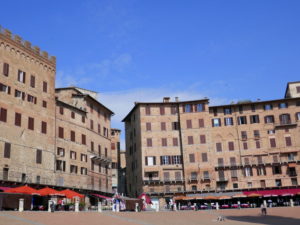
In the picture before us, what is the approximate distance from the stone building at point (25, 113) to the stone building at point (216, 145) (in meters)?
21.7

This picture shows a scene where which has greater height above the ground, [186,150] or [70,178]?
[186,150]

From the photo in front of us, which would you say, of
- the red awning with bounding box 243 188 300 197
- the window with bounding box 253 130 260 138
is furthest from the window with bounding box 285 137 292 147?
the red awning with bounding box 243 188 300 197

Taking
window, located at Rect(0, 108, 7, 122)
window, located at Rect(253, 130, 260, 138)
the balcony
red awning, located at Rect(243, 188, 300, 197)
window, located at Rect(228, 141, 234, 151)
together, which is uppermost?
the balcony

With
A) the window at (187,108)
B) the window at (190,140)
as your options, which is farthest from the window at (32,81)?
the window at (190,140)

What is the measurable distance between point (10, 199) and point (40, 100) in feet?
60.6

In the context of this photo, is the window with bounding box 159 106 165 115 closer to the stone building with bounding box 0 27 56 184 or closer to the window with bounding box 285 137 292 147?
the window with bounding box 285 137 292 147

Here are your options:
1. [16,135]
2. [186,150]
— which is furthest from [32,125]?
[186,150]

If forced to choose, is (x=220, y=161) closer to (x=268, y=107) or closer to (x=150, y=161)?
(x=150, y=161)

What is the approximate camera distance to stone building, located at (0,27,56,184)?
4309 cm

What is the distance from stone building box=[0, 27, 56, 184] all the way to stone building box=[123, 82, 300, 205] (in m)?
21.7

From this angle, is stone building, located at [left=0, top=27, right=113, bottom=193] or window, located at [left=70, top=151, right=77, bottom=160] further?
window, located at [left=70, top=151, right=77, bottom=160]

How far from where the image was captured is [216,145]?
67938 mm

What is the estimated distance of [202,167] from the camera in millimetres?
66188

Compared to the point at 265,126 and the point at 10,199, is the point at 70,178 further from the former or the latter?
the point at 265,126
